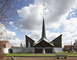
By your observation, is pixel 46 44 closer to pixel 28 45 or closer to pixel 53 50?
pixel 53 50

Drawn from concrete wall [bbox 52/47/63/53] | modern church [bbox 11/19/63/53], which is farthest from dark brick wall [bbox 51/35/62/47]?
concrete wall [bbox 52/47/63/53]

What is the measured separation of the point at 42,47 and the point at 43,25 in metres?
15.8

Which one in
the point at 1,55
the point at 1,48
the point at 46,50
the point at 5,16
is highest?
the point at 5,16

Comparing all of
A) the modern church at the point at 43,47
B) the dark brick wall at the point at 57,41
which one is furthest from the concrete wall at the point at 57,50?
the dark brick wall at the point at 57,41

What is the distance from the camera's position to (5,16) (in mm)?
3105

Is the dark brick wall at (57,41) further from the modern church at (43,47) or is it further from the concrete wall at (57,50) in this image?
the concrete wall at (57,50)

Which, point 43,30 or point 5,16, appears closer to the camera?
point 5,16

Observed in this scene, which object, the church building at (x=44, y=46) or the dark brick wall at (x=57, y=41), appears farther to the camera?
the dark brick wall at (x=57, y=41)

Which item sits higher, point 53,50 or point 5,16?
point 5,16

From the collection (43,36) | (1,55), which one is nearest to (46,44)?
(43,36)

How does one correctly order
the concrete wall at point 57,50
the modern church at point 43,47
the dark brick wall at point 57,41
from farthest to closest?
the dark brick wall at point 57,41, the modern church at point 43,47, the concrete wall at point 57,50

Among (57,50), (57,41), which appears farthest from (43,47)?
(57,41)

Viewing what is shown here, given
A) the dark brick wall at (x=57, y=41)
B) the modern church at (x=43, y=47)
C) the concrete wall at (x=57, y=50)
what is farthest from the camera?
the dark brick wall at (x=57, y=41)

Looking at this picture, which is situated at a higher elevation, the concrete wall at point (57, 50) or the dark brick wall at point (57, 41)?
the dark brick wall at point (57, 41)
